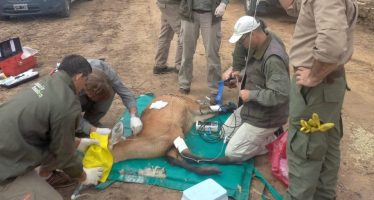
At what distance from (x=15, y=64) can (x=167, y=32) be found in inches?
103

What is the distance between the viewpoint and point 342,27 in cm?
252

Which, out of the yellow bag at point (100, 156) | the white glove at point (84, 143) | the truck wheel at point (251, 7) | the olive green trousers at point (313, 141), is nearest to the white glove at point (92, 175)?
the yellow bag at point (100, 156)

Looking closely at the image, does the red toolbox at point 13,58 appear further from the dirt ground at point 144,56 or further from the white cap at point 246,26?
the white cap at point 246,26

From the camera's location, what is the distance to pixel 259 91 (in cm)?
400

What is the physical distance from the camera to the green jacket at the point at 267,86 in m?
3.92

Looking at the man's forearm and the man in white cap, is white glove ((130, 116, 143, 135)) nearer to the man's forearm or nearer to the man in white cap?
the man in white cap

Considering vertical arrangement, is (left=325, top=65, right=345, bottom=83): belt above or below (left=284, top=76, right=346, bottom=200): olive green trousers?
above

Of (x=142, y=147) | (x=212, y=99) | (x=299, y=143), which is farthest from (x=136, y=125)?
(x=299, y=143)

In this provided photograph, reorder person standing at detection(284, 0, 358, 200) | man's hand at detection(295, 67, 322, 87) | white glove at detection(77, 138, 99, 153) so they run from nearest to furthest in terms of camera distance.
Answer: person standing at detection(284, 0, 358, 200), man's hand at detection(295, 67, 322, 87), white glove at detection(77, 138, 99, 153)

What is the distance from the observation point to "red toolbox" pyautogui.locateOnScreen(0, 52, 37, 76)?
6445 mm

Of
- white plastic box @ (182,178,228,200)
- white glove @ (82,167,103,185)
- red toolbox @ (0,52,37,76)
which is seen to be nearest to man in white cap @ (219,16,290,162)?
white plastic box @ (182,178,228,200)

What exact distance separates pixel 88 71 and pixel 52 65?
4172 mm

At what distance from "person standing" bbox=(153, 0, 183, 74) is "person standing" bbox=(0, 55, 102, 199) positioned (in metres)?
3.01

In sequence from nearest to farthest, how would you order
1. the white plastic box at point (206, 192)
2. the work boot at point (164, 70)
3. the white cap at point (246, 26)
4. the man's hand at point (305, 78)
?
the man's hand at point (305, 78)
the white plastic box at point (206, 192)
the white cap at point (246, 26)
the work boot at point (164, 70)
